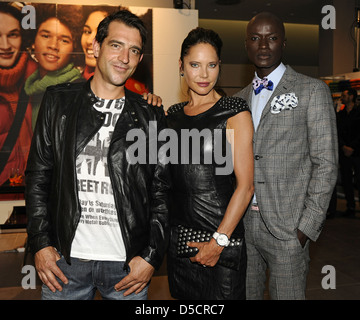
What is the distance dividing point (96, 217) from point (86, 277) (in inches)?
10.6

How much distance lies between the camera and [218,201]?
171cm

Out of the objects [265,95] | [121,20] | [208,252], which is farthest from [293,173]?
[121,20]

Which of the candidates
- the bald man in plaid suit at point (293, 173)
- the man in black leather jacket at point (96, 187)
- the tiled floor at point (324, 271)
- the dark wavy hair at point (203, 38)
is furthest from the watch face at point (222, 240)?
the tiled floor at point (324, 271)

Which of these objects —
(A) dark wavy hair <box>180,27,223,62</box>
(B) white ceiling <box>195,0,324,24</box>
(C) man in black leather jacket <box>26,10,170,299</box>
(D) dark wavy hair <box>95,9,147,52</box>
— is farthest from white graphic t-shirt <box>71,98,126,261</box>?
(B) white ceiling <box>195,0,324,24</box>

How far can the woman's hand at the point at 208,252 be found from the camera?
1667 millimetres

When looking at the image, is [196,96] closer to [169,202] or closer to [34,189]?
[169,202]

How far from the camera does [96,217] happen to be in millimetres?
1555

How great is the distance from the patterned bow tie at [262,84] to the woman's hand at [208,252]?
93cm

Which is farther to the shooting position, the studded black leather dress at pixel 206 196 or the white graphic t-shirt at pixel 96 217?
the studded black leather dress at pixel 206 196

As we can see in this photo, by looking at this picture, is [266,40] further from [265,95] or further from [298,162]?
[298,162]

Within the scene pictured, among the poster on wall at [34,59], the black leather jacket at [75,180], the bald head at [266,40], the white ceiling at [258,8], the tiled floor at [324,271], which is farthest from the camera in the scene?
the white ceiling at [258,8]

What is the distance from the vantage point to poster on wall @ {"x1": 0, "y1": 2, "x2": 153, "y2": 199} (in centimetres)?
570

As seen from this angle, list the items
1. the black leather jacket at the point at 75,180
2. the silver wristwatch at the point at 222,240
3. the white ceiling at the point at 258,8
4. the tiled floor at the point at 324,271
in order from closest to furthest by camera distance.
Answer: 1. the black leather jacket at the point at 75,180
2. the silver wristwatch at the point at 222,240
3. the tiled floor at the point at 324,271
4. the white ceiling at the point at 258,8

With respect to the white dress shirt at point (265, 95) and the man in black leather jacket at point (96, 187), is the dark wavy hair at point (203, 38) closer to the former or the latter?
the man in black leather jacket at point (96, 187)
